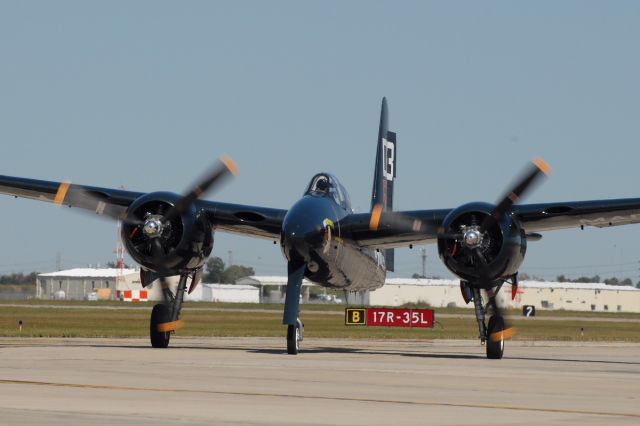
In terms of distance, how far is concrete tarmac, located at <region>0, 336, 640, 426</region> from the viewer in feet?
52.5

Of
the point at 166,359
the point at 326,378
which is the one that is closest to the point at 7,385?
the point at 326,378

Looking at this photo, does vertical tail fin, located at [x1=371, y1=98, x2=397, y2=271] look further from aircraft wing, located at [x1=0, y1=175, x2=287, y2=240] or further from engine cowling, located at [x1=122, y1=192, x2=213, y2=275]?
engine cowling, located at [x1=122, y1=192, x2=213, y2=275]

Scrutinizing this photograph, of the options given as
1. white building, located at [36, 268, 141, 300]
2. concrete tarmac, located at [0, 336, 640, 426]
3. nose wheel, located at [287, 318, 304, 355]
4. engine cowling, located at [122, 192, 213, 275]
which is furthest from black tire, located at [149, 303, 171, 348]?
white building, located at [36, 268, 141, 300]

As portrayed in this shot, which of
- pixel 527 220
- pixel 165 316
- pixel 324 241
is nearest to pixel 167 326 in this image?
pixel 165 316

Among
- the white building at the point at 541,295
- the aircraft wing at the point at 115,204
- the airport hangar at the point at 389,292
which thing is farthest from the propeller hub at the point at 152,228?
the white building at the point at 541,295

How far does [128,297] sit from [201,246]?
409ft

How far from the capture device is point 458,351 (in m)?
39.6

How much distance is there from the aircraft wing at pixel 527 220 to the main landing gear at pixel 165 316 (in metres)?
5.45

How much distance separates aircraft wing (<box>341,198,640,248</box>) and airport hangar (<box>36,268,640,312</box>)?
118m

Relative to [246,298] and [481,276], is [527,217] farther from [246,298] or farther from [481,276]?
[246,298]

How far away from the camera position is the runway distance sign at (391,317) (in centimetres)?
4881

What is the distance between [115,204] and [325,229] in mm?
7079

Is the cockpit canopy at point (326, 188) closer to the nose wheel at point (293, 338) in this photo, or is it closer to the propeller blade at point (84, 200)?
the nose wheel at point (293, 338)

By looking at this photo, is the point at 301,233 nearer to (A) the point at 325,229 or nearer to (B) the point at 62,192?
(A) the point at 325,229
